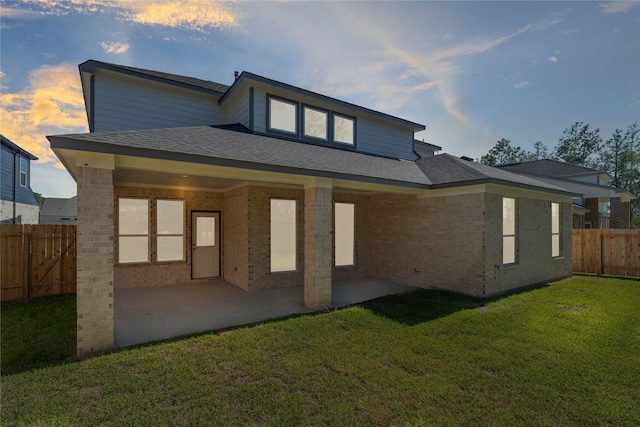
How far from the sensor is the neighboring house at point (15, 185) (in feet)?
52.9

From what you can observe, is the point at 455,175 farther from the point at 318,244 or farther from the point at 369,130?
the point at 318,244

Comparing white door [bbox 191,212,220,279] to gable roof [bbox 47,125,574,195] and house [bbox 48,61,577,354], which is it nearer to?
house [bbox 48,61,577,354]

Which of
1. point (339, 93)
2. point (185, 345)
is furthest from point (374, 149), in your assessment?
point (185, 345)

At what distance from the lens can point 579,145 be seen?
127 ft

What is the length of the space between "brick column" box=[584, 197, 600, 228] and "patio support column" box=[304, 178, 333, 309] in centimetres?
2481

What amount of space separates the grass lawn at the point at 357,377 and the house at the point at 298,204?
2239 mm

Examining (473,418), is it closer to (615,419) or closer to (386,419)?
(386,419)

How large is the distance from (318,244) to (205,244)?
5265 millimetres

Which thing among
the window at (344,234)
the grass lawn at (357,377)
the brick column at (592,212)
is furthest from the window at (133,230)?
the brick column at (592,212)

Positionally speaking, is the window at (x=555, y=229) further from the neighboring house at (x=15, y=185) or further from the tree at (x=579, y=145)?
the tree at (x=579, y=145)

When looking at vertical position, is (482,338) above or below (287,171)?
below

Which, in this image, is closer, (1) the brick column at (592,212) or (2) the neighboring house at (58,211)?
(1) the brick column at (592,212)

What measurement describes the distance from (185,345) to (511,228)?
9420 millimetres

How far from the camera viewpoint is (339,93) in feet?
38.1
